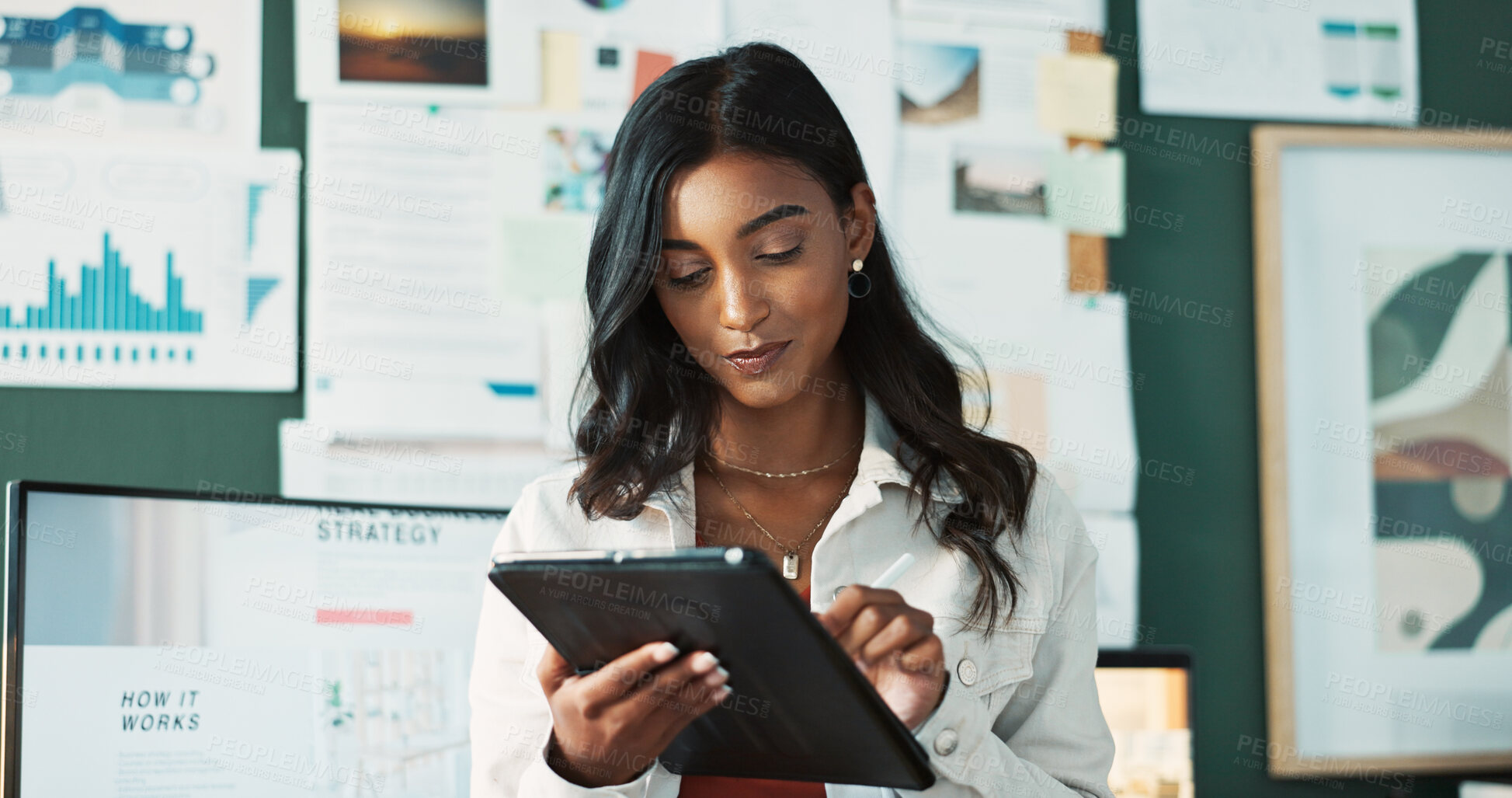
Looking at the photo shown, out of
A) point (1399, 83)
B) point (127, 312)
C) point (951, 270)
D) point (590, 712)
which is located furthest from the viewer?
point (1399, 83)

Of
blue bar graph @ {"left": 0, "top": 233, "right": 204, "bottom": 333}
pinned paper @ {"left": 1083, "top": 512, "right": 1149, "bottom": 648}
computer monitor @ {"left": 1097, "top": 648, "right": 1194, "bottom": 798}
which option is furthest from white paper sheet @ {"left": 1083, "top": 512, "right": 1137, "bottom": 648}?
blue bar graph @ {"left": 0, "top": 233, "right": 204, "bottom": 333}

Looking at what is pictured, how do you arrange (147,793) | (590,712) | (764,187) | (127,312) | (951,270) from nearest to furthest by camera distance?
1. (590,712)
2. (764,187)
3. (147,793)
4. (127,312)
5. (951,270)

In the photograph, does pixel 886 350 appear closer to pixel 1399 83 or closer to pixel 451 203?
pixel 451 203

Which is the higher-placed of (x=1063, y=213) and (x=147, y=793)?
(x=1063, y=213)

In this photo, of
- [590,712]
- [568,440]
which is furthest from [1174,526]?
[590,712]

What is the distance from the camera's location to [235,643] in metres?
1.23

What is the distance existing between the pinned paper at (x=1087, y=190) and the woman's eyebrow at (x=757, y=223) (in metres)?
0.80

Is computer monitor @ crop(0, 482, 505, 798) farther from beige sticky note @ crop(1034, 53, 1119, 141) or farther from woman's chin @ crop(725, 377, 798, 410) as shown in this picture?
beige sticky note @ crop(1034, 53, 1119, 141)

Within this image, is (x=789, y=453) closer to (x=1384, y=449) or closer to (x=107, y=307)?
(x=107, y=307)

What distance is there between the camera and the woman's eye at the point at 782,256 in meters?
1.04

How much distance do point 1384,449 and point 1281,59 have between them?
60 cm

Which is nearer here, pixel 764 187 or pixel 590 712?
pixel 590 712

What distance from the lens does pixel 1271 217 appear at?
1.81m

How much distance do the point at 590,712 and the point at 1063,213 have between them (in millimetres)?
1177
